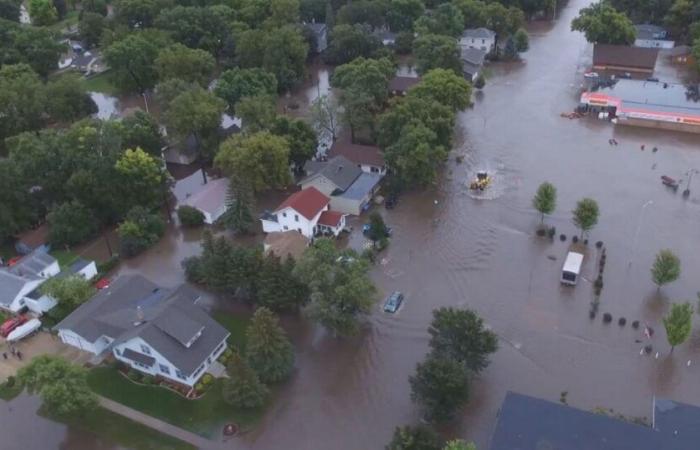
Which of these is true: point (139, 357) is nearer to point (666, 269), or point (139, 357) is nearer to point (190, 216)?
point (190, 216)

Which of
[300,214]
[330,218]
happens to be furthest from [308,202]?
A: [330,218]

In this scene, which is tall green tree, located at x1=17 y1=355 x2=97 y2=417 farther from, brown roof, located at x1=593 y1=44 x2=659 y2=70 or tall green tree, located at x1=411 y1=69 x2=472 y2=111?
brown roof, located at x1=593 y1=44 x2=659 y2=70

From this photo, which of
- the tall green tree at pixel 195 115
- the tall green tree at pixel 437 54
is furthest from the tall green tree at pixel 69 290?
the tall green tree at pixel 437 54

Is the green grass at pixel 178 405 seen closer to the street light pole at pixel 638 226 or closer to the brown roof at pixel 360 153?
the brown roof at pixel 360 153

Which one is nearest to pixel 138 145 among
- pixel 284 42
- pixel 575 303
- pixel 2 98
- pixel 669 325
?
pixel 2 98

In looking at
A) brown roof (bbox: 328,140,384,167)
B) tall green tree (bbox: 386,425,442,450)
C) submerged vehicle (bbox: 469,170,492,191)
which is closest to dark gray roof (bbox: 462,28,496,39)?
brown roof (bbox: 328,140,384,167)

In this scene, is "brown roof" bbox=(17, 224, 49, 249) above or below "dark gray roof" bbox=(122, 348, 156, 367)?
below
